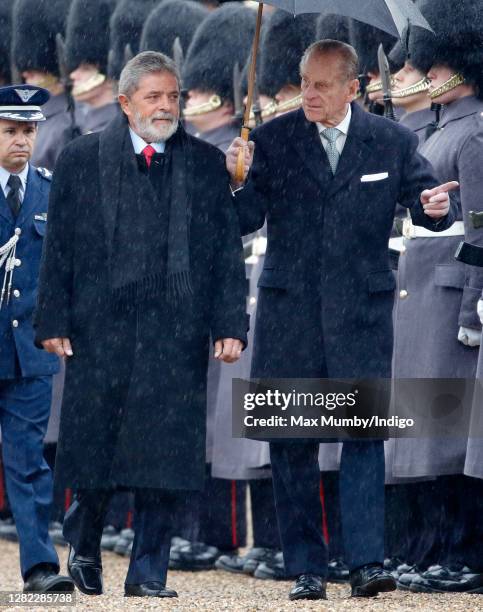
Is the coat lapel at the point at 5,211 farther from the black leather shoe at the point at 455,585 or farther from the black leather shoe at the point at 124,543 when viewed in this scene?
the black leather shoe at the point at 124,543

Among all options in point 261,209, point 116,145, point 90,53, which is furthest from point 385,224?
point 90,53

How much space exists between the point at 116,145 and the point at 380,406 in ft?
4.32

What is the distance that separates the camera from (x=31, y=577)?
8016mm

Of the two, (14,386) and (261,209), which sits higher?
(261,209)

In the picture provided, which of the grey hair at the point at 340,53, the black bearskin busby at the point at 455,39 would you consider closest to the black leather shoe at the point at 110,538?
the black bearskin busby at the point at 455,39

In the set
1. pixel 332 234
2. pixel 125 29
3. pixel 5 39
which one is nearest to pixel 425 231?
pixel 332 234

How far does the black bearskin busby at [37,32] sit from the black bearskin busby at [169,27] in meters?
0.90

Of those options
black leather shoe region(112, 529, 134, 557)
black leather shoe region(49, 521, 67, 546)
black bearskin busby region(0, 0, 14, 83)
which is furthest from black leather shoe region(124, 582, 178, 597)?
black bearskin busby region(0, 0, 14, 83)

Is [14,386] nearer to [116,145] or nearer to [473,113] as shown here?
[116,145]

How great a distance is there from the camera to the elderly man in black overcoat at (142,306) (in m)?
7.85

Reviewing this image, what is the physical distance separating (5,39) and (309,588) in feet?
17.9

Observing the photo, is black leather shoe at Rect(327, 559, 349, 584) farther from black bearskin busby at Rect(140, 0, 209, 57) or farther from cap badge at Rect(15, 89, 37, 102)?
black bearskin busby at Rect(140, 0, 209, 57)

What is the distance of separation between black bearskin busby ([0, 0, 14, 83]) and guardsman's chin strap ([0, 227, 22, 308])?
4.38 meters

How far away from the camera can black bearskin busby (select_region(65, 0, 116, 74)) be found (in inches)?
460
